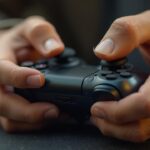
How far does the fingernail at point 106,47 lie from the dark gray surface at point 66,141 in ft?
0.29

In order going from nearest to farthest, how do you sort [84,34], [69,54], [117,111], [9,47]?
[117,111] < [69,54] < [9,47] < [84,34]

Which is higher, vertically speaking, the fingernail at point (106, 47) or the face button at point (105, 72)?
the fingernail at point (106, 47)

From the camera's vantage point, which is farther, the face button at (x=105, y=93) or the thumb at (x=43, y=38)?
the thumb at (x=43, y=38)

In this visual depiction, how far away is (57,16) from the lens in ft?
2.87

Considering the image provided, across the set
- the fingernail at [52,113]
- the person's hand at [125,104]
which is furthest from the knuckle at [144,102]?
the fingernail at [52,113]

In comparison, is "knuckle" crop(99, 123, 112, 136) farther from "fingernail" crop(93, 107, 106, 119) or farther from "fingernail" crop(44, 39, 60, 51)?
"fingernail" crop(44, 39, 60, 51)

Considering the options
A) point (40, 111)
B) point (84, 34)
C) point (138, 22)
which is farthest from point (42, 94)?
point (84, 34)

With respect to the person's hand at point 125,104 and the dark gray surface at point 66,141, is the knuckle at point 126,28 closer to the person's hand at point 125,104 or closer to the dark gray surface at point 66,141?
the person's hand at point 125,104

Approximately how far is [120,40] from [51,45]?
0.11 m

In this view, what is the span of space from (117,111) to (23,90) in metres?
0.12

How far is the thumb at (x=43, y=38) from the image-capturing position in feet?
1.63

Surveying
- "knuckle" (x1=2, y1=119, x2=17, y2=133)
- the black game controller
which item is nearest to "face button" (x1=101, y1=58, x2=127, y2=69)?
the black game controller

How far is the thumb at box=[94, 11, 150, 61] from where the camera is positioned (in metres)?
0.43

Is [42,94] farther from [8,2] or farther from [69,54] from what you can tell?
[8,2]
